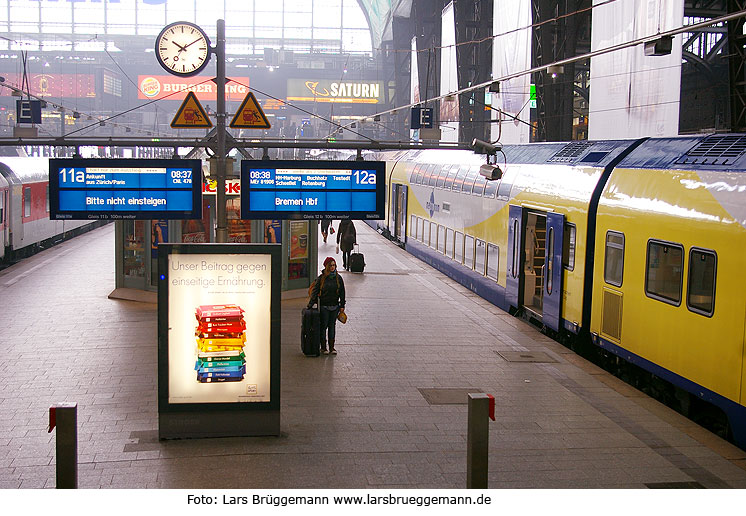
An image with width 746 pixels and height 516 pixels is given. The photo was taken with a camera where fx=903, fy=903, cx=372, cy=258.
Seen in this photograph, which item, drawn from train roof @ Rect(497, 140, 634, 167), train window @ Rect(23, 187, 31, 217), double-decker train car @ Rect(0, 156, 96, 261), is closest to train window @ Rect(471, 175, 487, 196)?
train roof @ Rect(497, 140, 634, 167)

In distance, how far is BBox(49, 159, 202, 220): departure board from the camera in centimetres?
1377

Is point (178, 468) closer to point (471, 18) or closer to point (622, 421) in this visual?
point (622, 421)

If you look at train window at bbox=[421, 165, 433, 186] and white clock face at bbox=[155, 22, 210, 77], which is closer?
white clock face at bbox=[155, 22, 210, 77]

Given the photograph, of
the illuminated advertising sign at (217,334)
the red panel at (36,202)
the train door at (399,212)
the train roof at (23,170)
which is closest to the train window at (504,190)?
the illuminated advertising sign at (217,334)

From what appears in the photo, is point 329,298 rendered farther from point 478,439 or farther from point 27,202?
point 27,202

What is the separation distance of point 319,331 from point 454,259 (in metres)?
10.6

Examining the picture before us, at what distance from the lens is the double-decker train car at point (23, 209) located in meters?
27.4

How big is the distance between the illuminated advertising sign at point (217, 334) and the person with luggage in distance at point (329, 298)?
4.73m

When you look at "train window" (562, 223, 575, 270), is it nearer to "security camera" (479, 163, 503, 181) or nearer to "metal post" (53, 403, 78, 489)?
"security camera" (479, 163, 503, 181)

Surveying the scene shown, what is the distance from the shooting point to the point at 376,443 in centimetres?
1014

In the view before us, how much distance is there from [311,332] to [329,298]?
2.13 ft

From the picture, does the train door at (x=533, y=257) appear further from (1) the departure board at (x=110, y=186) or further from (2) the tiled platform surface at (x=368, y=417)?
(1) the departure board at (x=110, y=186)

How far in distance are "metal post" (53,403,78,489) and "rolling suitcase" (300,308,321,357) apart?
7.30 m

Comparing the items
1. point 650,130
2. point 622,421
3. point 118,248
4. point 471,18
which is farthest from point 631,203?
point 471,18
